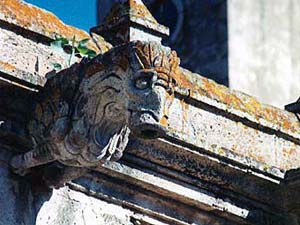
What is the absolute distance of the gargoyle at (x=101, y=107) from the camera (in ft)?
31.1

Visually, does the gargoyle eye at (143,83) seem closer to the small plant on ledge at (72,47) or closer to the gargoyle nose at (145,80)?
the gargoyle nose at (145,80)

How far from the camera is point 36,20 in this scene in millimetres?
10594

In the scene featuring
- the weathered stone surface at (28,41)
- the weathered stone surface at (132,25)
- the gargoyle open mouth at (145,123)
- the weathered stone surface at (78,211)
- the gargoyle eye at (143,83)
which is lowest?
the weathered stone surface at (78,211)

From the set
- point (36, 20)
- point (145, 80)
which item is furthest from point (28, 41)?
point (145, 80)

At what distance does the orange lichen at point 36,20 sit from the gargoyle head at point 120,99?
2.34 ft

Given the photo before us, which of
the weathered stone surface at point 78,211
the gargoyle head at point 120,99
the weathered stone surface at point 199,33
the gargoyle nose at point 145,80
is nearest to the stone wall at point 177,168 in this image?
the weathered stone surface at point 78,211

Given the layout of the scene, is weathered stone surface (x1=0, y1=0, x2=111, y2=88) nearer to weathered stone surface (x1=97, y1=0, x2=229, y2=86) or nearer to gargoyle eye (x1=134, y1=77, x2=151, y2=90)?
gargoyle eye (x1=134, y1=77, x2=151, y2=90)

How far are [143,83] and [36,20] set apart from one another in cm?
131

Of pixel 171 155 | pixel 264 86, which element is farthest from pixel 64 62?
pixel 264 86

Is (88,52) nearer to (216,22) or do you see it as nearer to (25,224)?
(25,224)

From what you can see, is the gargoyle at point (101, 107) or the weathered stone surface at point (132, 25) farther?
the weathered stone surface at point (132, 25)

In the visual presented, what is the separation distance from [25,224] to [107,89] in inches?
39.0

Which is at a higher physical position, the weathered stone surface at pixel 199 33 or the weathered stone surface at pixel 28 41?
the weathered stone surface at pixel 199 33

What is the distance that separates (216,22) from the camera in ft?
69.5
